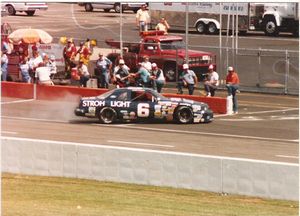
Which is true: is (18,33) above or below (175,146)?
above

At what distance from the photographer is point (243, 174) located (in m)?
14.8

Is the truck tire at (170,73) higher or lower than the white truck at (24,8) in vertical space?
lower

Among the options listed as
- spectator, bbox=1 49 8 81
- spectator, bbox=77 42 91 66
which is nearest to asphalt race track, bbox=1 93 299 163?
spectator, bbox=77 42 91 66

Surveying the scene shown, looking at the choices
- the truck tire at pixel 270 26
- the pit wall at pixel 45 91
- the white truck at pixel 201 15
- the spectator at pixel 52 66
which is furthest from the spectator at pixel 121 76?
the truck tire at pixel 270 26

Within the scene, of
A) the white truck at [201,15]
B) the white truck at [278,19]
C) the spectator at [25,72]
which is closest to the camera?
the spectator at [25,72]

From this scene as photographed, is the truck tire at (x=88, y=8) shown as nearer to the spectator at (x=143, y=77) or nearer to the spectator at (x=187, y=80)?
the spectator at (x=143, y=77)

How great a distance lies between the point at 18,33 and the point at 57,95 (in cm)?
475

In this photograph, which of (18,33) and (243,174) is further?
(18,33)

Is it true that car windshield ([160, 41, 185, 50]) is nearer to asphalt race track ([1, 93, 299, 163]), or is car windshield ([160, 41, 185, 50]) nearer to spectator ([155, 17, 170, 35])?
spectator ([155, 17, 170, 35])

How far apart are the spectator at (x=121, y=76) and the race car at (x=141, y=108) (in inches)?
179

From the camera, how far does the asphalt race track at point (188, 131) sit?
21.5 metres

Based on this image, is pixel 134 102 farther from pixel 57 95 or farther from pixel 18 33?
pixel 18 33

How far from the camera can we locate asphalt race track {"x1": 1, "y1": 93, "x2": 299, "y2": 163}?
21453 millimetres

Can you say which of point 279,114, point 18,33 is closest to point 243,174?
point 279,114
